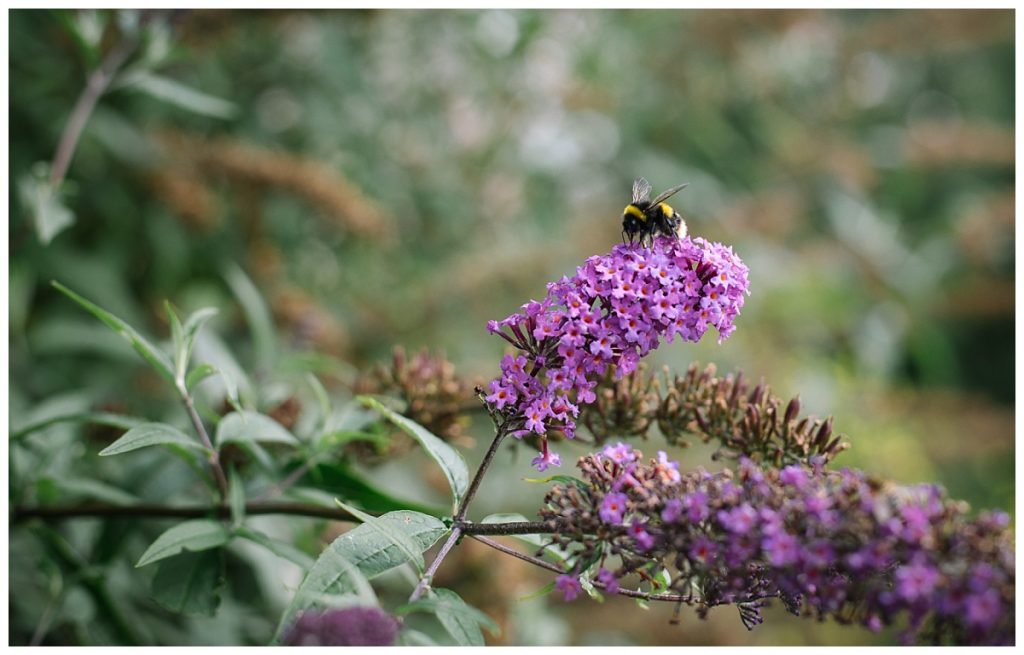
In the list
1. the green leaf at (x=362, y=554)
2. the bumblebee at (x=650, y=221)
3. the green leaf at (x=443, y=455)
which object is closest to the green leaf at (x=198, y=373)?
the green leaf at (x=443, y=455)

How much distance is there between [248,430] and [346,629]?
52 centimetres

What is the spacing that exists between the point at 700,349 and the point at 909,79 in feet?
9.03

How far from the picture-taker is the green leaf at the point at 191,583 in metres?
1.54

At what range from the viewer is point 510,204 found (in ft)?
12.9

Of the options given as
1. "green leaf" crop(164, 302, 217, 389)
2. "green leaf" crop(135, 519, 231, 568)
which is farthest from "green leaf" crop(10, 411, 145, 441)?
"green leaf" crop(135, 519, 231, 568)

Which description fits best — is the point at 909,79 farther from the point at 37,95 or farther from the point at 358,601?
the point at 358,601

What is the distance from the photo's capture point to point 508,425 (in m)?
1.37

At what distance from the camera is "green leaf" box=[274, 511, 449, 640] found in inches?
45.4

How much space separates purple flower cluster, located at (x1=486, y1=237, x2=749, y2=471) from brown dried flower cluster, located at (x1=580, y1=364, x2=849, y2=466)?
0.62ft

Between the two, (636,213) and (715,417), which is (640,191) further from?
(715,417)

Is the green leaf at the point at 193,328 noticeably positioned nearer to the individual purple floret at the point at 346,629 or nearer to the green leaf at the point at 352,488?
the green leaf at the point at 352,488

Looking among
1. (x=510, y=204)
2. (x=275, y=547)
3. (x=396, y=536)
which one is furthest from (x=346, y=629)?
(x=510, y=204)

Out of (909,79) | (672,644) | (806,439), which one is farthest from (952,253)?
(806,439)

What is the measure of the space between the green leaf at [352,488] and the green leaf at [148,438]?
0.26m
